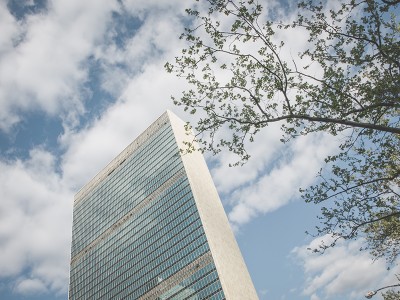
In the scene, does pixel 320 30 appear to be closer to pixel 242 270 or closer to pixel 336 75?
pixel 336 75

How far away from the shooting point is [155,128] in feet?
424

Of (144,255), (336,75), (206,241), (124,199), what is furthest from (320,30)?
(124,199)

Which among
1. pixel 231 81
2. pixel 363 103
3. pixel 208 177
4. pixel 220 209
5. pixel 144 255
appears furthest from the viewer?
pixel 208 177

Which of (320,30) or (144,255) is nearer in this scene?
(320,30)

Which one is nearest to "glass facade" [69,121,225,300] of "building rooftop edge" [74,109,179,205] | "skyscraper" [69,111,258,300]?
"skyscraper" [69,111,258,300]

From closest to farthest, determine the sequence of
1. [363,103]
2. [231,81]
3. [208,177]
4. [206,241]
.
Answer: [363,103]
[231,81]
[206,241]
[208,177]

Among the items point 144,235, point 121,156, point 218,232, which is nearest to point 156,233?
point 144,235

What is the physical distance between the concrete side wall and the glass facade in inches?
75.4

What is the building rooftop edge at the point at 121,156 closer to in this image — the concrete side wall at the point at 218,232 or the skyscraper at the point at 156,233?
the skyscraper at the point at 156,233

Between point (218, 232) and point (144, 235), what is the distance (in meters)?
26.6

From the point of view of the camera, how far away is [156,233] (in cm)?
10644

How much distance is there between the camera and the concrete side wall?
3374 inches

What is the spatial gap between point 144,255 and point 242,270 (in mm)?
31701

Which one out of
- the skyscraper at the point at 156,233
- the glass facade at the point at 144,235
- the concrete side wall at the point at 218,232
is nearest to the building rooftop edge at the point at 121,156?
the skyscraper at the point at 156,233
